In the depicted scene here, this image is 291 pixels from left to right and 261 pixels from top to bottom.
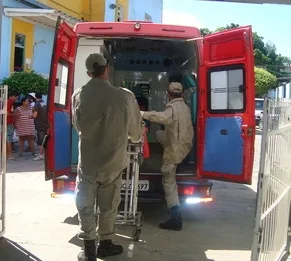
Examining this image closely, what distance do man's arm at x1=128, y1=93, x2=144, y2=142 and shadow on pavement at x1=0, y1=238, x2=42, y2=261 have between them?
5.08 ft

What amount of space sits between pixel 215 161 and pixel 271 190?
1.77 metres

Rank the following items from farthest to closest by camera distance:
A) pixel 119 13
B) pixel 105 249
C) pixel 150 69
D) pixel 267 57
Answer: pixel 267 57, pixel 119 13, pixel 150 69, pixel 105 249

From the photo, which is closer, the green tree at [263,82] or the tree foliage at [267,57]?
the green tree at [263,82]

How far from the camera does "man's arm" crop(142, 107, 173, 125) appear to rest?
5491mm

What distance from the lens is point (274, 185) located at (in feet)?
12.7

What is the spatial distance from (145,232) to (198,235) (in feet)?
2.14

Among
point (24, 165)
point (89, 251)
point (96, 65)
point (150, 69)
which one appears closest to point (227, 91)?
point (96, 65)

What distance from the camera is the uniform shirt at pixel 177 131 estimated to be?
5656 mm

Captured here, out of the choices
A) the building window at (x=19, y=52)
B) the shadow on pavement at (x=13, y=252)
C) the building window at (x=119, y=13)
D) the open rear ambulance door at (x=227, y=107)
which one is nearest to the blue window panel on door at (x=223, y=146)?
the open rear ambulance door at (x=227, y=107)

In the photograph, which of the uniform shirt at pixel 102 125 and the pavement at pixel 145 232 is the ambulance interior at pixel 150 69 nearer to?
the pavement at pixel 145 232

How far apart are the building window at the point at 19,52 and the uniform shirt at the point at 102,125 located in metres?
12.1

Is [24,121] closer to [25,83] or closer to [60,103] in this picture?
[25,83]

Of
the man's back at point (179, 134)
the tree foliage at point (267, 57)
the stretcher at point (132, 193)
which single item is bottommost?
the stretcher at point (132, 193)

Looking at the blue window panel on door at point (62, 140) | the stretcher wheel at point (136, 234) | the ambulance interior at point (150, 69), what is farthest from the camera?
the ambulance interior at point (150, 69)
